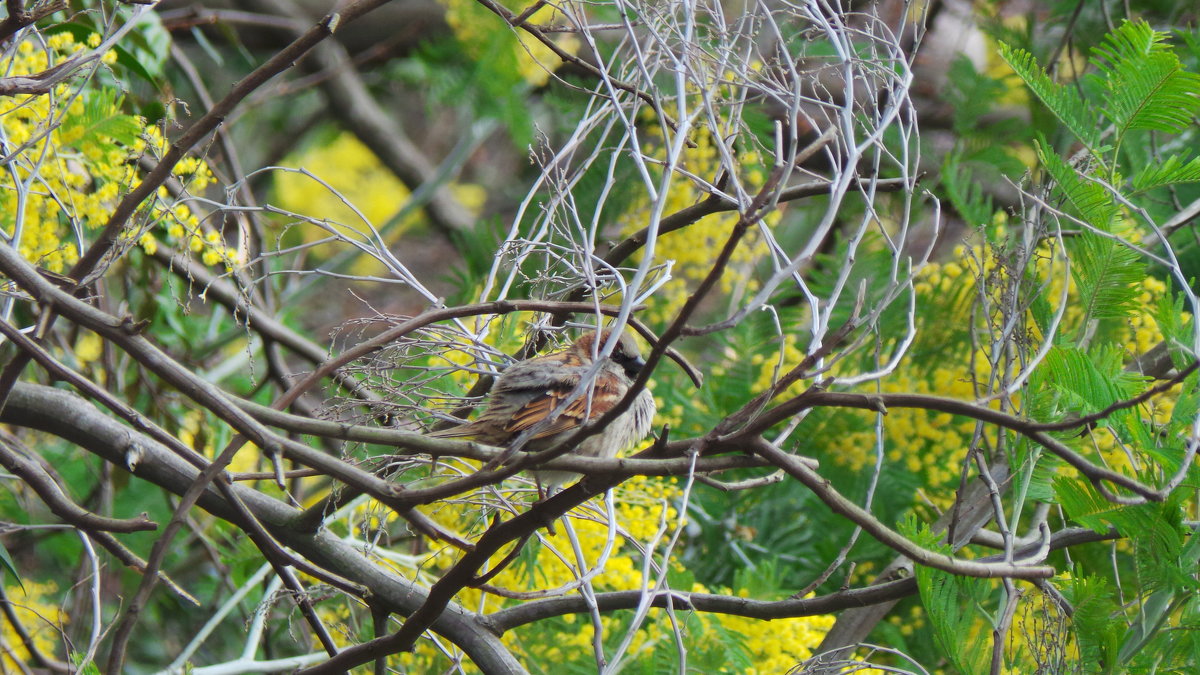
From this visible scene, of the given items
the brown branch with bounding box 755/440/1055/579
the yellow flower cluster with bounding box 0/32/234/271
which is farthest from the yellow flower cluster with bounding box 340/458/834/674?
the brown branch with bounding box 755/440/1055/579

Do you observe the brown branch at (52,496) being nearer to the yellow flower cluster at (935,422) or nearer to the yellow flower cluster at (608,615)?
the yellow flower cluster at (608,615)

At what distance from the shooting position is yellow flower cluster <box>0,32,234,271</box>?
2.42 m

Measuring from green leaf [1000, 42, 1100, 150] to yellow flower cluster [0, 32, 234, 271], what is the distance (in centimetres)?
158

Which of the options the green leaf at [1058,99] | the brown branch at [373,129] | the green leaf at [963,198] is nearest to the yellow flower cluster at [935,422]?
the green leaf at [963,198]

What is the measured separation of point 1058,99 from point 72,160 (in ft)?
→ 7.12

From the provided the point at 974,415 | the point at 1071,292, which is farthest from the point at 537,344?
the point at 1071,292

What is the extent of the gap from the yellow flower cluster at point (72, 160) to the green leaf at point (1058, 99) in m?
1.58

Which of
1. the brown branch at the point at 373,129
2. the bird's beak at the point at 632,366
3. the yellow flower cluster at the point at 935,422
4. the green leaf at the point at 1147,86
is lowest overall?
the yellow flower cluster at the point at 935,422

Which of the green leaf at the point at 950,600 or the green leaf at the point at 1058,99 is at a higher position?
the green leaf at the point at 1058,99

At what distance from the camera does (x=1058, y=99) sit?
7.23 feet

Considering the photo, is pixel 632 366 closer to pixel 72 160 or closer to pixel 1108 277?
pixel 1108 277

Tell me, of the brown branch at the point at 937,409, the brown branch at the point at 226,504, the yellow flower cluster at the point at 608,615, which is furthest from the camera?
the yellow flower cluster at the point at 608,615

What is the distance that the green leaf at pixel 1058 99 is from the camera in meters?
2.14

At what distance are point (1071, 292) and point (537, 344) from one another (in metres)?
1.76
